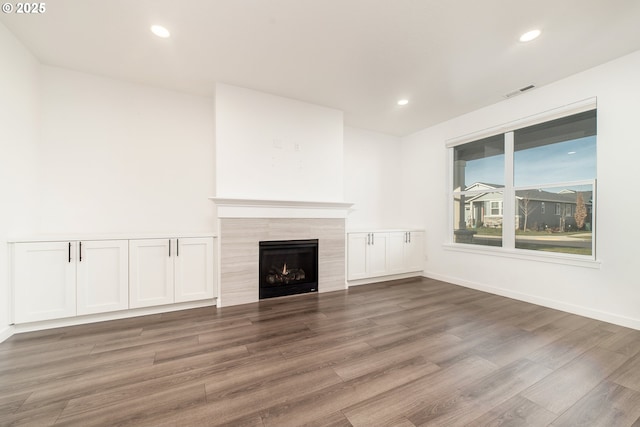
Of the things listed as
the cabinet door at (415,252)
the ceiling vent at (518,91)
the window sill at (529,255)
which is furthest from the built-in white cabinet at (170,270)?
the ceiling vent at (518,91)

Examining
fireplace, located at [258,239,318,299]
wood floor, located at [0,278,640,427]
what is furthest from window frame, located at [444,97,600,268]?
fireplace, located at [258,239,318,299]

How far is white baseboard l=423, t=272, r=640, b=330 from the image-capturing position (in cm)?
269

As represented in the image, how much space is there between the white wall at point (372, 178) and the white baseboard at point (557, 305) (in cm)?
177

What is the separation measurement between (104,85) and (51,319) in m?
2.79

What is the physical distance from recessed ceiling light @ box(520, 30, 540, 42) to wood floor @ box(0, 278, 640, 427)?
2893 mm

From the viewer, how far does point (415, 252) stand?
489 cm

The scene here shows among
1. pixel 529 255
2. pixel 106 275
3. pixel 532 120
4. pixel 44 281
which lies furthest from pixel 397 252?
pixel 44 281

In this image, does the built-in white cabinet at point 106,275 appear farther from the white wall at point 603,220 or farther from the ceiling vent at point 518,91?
the ceiling vent at point 518,91

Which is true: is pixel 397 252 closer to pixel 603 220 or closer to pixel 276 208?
pixel 276 208

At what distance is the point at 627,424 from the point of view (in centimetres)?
143

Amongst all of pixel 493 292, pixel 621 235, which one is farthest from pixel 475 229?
pixel 621 235

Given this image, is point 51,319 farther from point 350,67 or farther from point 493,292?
point 493,292

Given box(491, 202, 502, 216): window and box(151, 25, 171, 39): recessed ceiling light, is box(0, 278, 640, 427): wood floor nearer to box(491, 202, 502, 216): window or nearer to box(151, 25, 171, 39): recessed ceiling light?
box(491, 202, 502, 216): window

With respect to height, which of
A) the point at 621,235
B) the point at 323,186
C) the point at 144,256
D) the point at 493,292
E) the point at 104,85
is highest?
the point at 104,85
